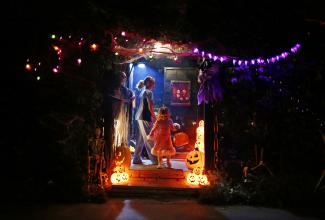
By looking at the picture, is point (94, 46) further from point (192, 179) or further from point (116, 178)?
point (192, 179)

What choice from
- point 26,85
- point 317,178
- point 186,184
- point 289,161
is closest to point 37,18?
point 26,85

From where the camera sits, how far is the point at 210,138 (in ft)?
33.9

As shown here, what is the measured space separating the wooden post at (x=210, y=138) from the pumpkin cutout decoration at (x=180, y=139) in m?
3.20

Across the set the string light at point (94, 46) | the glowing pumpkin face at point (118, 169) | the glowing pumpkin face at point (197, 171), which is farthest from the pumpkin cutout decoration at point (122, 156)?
the string light at point (94, 46)

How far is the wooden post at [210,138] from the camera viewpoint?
1032 centimetres

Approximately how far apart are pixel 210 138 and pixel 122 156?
2633 mm

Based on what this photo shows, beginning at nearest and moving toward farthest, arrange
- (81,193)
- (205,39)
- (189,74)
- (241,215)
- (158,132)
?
(241,215) < (81,193) < (205,39) < (158,132) < (189,74)

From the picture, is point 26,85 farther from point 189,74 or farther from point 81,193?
point 189,74

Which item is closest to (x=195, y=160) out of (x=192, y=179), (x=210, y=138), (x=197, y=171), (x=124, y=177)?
(x=197, y=171)

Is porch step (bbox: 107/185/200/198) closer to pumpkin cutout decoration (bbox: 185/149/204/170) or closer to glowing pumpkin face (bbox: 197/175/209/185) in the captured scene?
glowing pumpkin face (bbox: 197/175/209/185)

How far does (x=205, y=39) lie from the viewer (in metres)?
9.98

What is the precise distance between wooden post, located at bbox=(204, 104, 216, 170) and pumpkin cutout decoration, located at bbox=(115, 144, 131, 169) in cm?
232

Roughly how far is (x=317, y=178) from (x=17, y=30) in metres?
10.0

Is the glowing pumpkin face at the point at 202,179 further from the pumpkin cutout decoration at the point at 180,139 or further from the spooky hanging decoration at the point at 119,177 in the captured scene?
the pumpkin cutout decoration at the point at 180,139
